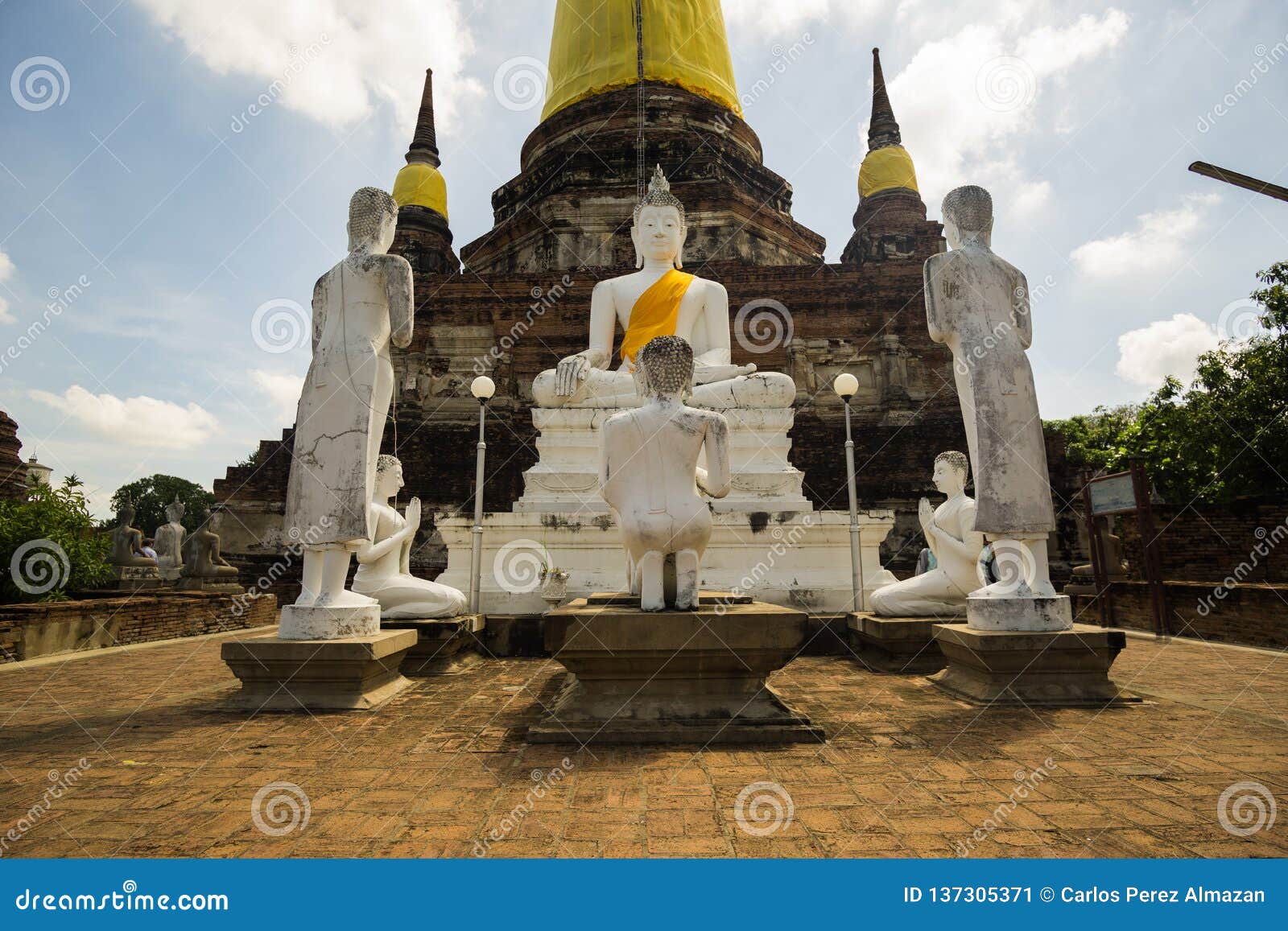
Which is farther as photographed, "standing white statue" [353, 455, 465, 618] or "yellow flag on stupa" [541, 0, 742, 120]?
"yellow flag on stupa" [541, 0, 742, 120]

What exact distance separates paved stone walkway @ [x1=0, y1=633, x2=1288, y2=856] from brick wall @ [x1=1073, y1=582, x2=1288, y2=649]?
15.8 feet

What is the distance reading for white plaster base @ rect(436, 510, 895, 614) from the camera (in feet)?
24.2

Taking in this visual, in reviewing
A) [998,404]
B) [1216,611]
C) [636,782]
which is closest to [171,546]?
[636,782]

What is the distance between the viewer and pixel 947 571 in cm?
581

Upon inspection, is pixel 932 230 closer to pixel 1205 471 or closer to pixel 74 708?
pixel 1205 471

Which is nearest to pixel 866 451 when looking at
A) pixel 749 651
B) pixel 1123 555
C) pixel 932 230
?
pixel 1123 555

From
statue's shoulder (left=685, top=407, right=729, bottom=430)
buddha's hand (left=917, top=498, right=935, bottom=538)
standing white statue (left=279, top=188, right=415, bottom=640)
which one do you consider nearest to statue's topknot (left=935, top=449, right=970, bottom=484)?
buddha's hand (left=917, top=498, right=935, bottom=538)

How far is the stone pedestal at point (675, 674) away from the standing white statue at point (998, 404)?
183 centimetres

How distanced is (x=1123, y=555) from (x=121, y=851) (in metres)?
15.4

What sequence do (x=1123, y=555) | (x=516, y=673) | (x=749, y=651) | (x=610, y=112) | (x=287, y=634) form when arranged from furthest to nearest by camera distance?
1. (x=610, y=112)
2. (x=1123, y=555)
3. (x=516, y=673)
4. (x=287, y=634)
5. (x=749, y=651)

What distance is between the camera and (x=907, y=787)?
288 cm

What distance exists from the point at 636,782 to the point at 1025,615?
2.99 m

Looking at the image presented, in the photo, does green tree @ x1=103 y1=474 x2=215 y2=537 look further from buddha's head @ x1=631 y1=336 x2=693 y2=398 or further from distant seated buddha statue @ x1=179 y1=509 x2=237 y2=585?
buddha's head @ x1=631 y1=336 x2=693 y2=398

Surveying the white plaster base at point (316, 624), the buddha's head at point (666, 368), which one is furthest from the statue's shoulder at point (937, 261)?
the white plaster base at point (316, 624)
